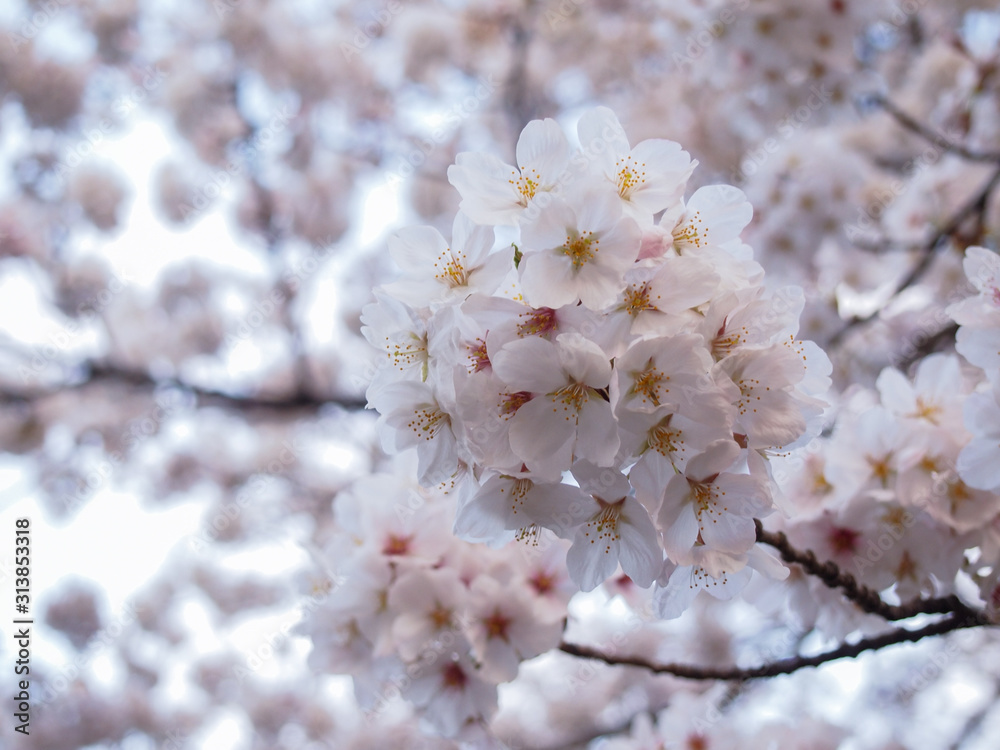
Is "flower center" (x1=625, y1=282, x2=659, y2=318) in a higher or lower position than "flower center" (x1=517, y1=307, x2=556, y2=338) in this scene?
higher

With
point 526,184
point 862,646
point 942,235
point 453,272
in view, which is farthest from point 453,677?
point 942,235

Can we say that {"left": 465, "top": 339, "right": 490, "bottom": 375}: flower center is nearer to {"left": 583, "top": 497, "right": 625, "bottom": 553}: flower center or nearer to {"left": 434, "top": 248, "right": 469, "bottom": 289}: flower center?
{"left": 434, "top": 248, "right": 469, "bottom": 289}: flower center

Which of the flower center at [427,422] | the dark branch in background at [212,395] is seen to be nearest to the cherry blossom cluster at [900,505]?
the flower center at [427,422]

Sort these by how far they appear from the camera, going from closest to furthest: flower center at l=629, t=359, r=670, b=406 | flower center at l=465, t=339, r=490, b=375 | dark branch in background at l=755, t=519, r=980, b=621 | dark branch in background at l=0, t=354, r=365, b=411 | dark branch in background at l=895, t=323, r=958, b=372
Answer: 1. flower center at l=629, t=359, r=670, b=406
2. flower center at l=465, t=339, r=490, b=375
3. dark branch in background at l=755, t=519, r=980, b=621
4. dark branch in background at l=895, t=323, r=958, b=372
5. dark branch in background at l=0, t=354, r=365, b=411

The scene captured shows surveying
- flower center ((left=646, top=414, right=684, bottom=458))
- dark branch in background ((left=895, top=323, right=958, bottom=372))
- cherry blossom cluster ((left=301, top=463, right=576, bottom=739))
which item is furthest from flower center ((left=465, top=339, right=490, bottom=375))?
dark branch in background ((left=895, top=323, right=958, bottom=372))

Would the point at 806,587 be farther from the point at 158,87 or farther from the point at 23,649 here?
the point at 158,87

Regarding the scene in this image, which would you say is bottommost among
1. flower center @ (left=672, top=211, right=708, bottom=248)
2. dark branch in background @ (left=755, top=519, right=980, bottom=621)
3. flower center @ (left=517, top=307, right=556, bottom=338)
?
dark branch in background @ (left=755, top=519, right=980, bottom=621)
